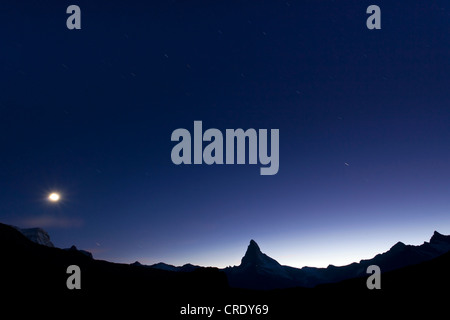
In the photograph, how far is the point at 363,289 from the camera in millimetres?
68875

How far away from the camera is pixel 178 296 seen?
54344 millimetres

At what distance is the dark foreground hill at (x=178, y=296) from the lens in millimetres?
42094

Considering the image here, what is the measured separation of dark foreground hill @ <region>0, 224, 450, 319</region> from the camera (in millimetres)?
42094
